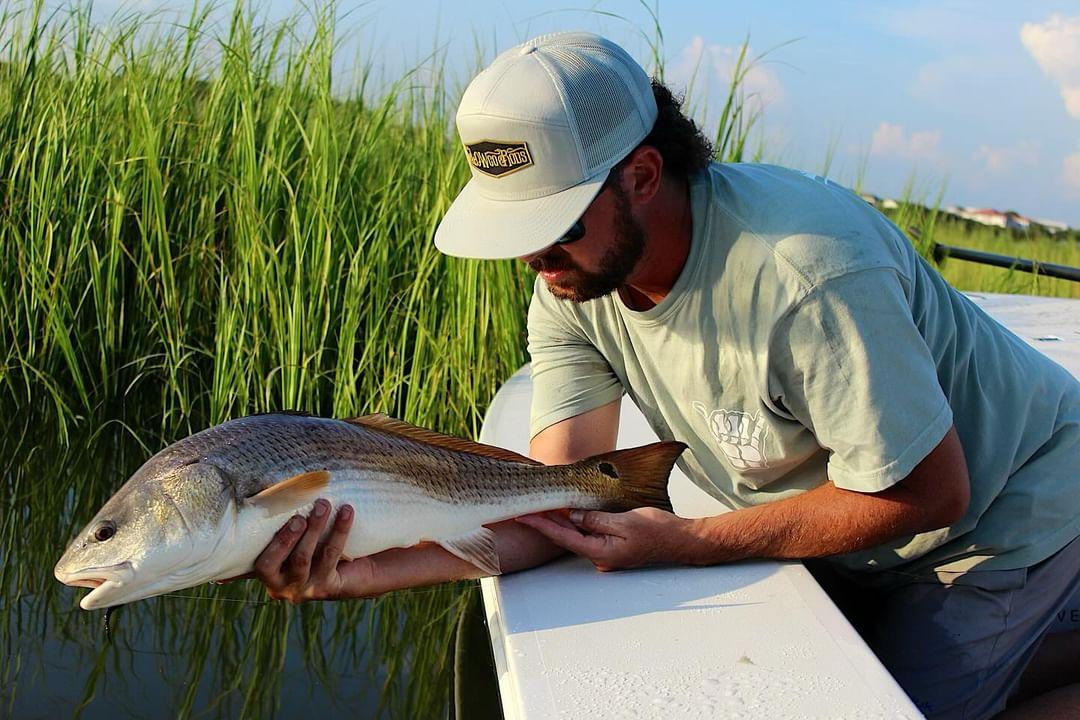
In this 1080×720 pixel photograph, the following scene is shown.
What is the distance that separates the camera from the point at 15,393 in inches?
189

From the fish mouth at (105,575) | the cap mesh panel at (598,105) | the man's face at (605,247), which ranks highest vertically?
the cap mesh panel at (598,105)

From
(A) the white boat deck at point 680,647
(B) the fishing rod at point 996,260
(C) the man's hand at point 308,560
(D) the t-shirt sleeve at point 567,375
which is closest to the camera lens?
(A) the white boat deck at point 680,647

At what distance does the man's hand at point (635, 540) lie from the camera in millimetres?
2139

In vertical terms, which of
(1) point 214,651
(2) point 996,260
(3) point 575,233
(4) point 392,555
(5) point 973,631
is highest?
(3) point 575,233

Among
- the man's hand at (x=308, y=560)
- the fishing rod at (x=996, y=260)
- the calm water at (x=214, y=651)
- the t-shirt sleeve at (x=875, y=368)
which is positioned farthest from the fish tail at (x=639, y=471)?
the fishing rod at (x=996, y=260)

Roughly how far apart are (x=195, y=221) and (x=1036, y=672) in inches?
143

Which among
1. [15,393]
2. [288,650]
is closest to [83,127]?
[15,393]

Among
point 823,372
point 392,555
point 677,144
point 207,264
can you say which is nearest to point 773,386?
point 823,372

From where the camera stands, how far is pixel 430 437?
2201 mm

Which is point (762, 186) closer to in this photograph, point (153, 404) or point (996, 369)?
point (996, 369)

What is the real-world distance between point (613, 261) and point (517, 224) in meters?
0.19

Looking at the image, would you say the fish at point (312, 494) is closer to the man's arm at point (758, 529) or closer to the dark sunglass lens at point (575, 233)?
the man's arm at point (758, 529)

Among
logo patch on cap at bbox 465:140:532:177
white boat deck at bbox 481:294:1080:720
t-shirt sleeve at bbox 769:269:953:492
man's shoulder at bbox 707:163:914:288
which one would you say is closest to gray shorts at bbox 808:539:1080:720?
white boat deck at bbox 481:294:1080:720

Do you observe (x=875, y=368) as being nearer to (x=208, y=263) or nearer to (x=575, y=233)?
(x=575, y=233)
